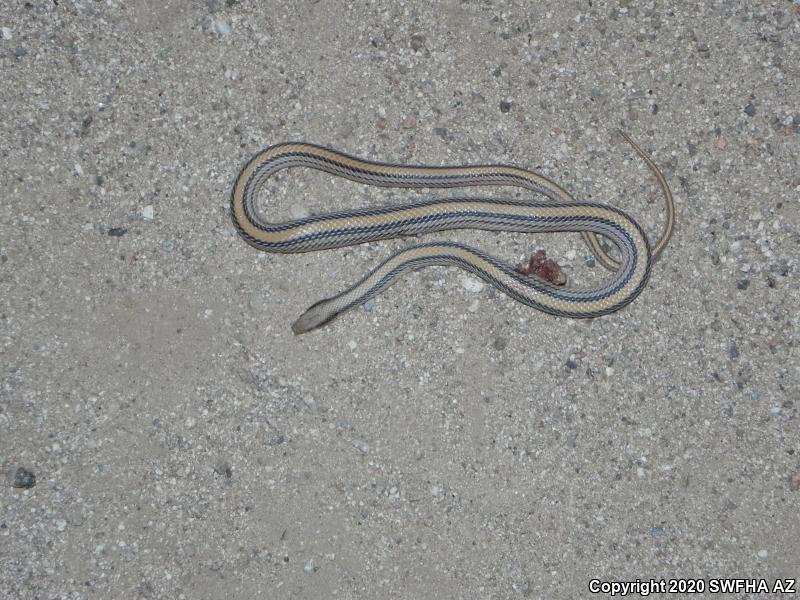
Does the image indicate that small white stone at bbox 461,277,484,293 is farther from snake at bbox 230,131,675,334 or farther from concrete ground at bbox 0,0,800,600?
snake at bbox 230,131,675,334

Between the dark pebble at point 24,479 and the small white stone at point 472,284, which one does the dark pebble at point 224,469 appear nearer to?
the dark pebble at point 24,479

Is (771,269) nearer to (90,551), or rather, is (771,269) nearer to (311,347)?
(311,347)

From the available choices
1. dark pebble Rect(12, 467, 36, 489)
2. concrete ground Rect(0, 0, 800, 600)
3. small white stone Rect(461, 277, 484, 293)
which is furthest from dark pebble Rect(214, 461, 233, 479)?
small white stone Rect(461, 277, 484, 293)

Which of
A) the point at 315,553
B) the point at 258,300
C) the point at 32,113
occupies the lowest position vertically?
the point at 315,553

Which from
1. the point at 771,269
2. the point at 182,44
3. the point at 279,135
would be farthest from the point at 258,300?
the point at 771,269

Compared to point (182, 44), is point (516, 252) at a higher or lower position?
lower

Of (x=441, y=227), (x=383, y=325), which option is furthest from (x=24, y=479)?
(x=441, y=227)
